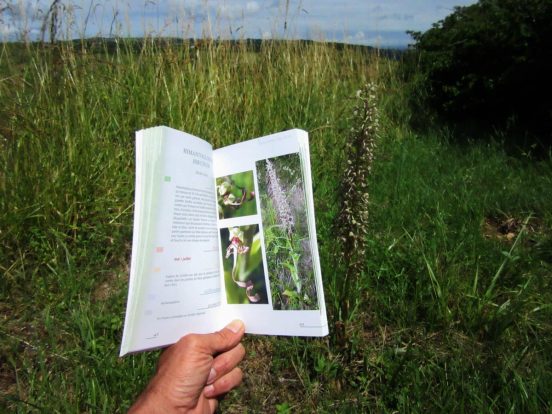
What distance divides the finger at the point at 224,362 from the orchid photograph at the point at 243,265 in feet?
0.60

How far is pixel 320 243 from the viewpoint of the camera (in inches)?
113

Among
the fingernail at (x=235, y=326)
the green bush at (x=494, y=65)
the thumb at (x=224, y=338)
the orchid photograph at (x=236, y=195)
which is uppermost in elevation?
the green bush at (x=494, y=65)

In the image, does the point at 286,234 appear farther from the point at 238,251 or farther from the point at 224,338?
the point at 224,338

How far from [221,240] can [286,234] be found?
20 centimetres

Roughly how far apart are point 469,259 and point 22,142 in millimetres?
2866

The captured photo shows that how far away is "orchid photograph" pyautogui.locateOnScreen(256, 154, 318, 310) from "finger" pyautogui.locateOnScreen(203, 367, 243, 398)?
0.38 m

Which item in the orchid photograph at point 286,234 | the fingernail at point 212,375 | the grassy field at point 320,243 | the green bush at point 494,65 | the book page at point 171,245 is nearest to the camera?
the book page at point 171,245

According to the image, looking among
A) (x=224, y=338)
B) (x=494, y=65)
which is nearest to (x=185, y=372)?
(x=224, y=338)

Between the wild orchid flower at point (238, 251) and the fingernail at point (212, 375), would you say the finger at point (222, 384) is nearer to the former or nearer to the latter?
the fingernail at point (212, 375)

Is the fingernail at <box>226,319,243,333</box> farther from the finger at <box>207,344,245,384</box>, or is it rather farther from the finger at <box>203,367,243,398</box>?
the finger at <box>203,367,243,398</box>

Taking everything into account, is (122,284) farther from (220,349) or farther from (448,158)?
(448,158)

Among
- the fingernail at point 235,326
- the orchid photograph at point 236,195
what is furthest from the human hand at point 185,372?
the orchid photograph at point 236,195

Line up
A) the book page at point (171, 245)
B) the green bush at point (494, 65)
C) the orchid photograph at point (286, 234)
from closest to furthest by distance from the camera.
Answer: the book page at point (171, 245) → the orchid photograph at point (286, 234) → the green bush at point (494, 65)

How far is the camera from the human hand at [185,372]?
1203 millimetres
